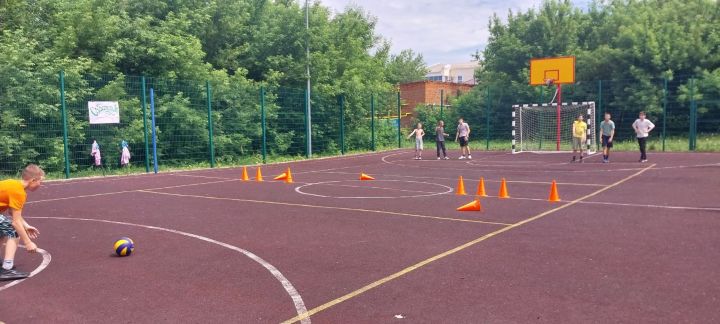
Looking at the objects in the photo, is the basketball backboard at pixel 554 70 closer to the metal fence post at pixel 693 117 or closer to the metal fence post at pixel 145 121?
the metal fence post at pixel 693 117

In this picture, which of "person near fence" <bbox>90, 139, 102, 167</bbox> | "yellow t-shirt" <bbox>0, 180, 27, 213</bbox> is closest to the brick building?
"person near fence" <bbox>90, 139, 102, 167</bbox>

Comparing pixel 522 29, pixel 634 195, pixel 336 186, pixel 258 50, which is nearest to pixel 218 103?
pixel 258 50

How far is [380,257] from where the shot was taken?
19.8 ft

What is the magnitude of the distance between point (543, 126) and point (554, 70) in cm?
287

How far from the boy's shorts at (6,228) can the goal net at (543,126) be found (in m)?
22.8

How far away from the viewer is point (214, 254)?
6289 mm

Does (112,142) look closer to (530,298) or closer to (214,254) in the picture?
(214,254)

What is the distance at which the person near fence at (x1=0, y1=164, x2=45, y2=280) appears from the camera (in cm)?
534

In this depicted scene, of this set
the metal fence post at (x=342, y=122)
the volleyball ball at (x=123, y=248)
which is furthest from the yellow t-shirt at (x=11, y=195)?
the metal fence post at (x=342, y=122)

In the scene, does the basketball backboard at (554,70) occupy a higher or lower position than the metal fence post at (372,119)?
higher

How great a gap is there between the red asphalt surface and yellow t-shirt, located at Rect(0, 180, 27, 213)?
0.75 metres

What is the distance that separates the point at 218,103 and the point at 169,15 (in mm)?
4691

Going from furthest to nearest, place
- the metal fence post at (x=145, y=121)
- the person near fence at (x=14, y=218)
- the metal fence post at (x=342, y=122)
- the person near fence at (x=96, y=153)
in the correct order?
the metal fence post at (x=342, y=122)
the metal fence post at (x=145, y=121)
the person near fence at (x=96, y=153)
the person near fence at (x=14, y=218)

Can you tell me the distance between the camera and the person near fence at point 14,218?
5.34m
